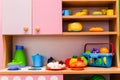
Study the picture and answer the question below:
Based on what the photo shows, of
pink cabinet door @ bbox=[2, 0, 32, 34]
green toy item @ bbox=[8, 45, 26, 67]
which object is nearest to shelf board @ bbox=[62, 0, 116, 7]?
pink cabinet door @ bbox=[2, 0, 32, 34]

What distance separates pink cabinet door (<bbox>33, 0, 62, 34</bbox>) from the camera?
2049 mm

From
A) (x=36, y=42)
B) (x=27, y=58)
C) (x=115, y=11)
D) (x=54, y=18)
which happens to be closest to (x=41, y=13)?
(x=54, y=18)

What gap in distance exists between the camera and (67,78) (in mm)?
2275

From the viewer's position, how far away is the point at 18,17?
6.72 feet

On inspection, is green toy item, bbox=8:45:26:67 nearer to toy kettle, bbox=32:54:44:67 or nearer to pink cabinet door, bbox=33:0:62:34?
toy kettle, bbox=32:54:44:67

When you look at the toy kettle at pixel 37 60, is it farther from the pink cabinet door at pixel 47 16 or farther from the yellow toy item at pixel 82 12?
the yellow toy item at pixel 82 12

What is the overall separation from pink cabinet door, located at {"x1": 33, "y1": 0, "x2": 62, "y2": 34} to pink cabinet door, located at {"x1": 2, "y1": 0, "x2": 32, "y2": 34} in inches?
2.5

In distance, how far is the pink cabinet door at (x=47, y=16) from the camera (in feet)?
6.72

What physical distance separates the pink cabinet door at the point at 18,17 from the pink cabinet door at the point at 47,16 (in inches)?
2.5

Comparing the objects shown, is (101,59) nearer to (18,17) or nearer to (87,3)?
(87,3)

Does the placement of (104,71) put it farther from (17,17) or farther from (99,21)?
(17,17)

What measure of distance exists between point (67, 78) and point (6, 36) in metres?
0.76

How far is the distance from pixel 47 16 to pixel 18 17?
28 centimetres

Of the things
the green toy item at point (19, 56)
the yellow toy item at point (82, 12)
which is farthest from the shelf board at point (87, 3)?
the green toy item at point (19, 56)
